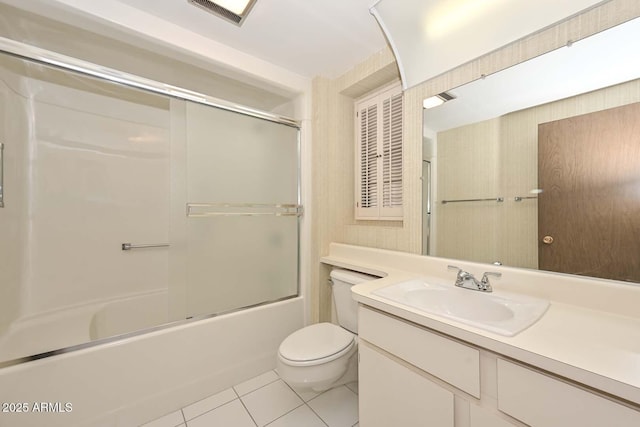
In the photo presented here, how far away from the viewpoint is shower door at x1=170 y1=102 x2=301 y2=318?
66.6 inches

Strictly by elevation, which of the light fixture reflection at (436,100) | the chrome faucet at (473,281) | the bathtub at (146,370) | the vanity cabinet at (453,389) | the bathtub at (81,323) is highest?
the light fixture reflection at (436,100)

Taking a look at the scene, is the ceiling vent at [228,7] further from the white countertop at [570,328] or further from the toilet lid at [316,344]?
the toilet lid at [316,344]

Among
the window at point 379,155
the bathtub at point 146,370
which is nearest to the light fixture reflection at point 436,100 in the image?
the window at point 379,155

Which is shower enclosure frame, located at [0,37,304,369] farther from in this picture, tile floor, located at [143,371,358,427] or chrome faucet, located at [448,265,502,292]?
chrome faucet, located at [448,265,502,292]

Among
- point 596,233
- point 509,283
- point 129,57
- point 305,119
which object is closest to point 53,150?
point 129,57

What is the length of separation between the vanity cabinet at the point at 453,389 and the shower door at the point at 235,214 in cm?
110

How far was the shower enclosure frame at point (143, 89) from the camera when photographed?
3.68 ft

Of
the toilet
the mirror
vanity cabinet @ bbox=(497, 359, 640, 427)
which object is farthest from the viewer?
the toilet

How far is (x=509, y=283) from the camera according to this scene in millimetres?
1073

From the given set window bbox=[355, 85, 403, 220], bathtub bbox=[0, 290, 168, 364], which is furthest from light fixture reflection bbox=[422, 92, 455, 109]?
bathtub bbox=[0, 290, 168, 364]

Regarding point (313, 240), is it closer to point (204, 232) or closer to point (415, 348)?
point (204, 232)

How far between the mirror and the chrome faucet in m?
0.14

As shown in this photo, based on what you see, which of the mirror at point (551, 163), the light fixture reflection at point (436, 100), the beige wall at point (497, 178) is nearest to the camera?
the mirror at point (551, 163)

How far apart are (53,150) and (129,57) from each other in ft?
2.68
